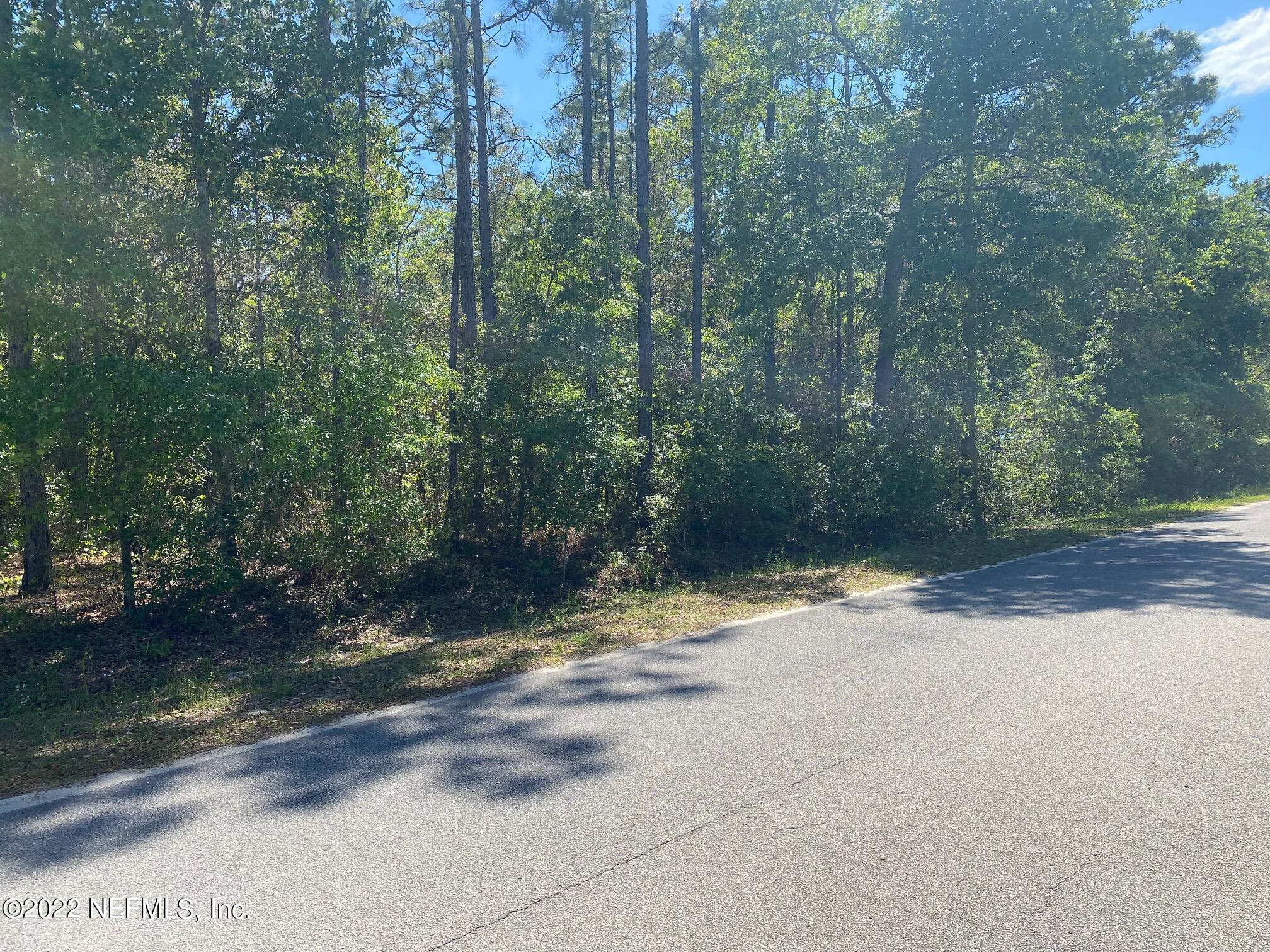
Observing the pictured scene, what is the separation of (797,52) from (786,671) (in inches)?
662

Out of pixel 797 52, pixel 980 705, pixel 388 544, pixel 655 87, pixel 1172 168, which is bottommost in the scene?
pixel 980 705

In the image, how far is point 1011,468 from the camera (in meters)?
20.3

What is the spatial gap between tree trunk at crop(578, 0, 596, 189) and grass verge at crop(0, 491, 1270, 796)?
10690 millimetres

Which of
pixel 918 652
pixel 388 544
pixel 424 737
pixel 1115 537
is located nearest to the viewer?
pixel 424 737

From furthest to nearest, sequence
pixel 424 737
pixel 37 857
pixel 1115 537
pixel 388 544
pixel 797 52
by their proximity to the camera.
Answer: pixel 797 52, pixel 1115 537, pixel 388 544, pixel 424 737, pixel 37 857

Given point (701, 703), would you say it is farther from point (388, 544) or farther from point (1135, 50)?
point (1135, 50)

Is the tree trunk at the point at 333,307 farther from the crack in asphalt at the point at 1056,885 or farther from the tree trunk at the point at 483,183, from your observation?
the crack in asphalt at the point at 1056,885

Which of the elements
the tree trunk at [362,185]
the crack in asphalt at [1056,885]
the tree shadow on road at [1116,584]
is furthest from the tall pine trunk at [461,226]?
the crack in asphalt at [1056,885]

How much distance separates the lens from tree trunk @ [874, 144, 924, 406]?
18.5 meters

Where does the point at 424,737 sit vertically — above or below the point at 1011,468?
below

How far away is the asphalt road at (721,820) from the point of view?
3529 mm

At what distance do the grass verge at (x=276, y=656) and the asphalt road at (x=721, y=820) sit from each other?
772 mm

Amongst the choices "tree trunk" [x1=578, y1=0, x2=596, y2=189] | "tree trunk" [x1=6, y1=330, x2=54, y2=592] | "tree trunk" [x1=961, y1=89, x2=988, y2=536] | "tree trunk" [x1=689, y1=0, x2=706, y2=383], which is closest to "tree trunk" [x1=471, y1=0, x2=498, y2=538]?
"tree trunk" [x1=578, y1=0, x2=596, y2=189]

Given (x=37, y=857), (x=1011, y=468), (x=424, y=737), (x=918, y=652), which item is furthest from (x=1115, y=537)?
(x=37, y=857)
